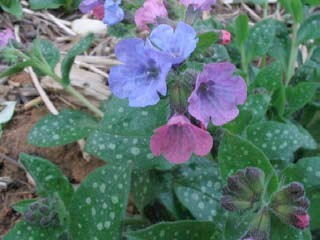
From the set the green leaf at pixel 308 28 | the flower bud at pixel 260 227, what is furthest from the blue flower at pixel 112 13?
the green leaf at pixel 308 28

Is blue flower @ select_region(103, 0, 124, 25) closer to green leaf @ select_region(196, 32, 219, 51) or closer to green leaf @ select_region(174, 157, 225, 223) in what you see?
green leaf @ select_region(196, 32, 219, 51)

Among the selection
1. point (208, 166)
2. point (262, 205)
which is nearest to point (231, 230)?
point (262, 205)

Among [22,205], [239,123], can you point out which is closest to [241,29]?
[239,123]

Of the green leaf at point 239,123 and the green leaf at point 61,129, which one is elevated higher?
the green leaf at point 239,123

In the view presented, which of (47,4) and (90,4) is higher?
(90,4)

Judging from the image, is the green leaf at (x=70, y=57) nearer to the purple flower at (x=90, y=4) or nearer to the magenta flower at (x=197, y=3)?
the purple flower at (x=90, y=4)

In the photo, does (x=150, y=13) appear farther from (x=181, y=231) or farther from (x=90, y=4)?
(x=181, y=231)
